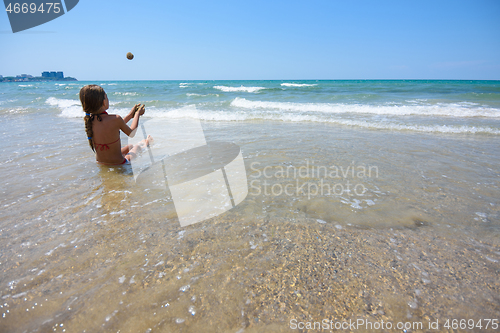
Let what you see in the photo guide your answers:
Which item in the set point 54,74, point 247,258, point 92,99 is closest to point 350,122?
point 92,99

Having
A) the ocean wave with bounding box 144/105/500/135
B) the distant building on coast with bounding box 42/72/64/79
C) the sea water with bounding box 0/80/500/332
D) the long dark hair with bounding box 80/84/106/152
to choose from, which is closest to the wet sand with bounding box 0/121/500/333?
the sea water with bounding box 0/80/500/332

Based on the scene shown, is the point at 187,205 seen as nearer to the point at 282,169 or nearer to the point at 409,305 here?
the point at 282,169

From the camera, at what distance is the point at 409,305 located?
142cm

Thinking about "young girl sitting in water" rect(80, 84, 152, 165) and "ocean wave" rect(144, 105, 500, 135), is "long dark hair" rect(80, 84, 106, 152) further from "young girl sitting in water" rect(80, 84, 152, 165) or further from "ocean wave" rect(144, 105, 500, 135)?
"ocean wave" rect(144, 105, 500, 135)

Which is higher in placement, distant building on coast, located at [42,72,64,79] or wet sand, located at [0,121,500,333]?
distant building on coast, located at [42,72,64,79]

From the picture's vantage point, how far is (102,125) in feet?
11.4

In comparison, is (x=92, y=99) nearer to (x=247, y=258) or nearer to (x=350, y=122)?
(x=247, y=258)

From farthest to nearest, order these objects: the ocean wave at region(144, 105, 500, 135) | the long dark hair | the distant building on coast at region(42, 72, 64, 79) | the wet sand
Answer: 1. the distant building on coast at region(42, 72, 64, 79)
2. the ocean wave at region(144, 105, 500, 135)
3. the long dark hair
4. the wet sand

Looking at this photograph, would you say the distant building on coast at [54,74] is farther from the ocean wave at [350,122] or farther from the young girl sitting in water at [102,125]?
the young girl sitting in water at [102,125]

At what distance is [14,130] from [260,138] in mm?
6981

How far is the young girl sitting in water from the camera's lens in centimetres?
324

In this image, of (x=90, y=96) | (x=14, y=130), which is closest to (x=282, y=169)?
(x=90, y=96)

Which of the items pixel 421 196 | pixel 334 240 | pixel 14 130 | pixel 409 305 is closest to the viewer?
pixel 409 305

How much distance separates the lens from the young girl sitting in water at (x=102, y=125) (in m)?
3.24
